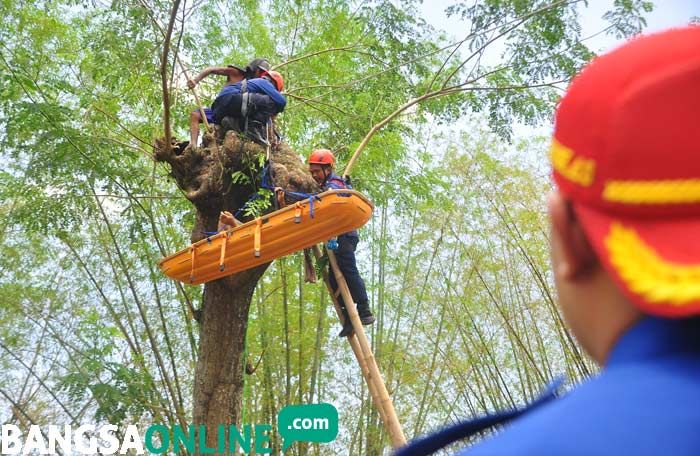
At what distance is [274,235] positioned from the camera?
409 cm

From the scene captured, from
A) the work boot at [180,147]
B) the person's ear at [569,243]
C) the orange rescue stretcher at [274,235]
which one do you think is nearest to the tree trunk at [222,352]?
the orange rescue stretcher at [274,235]

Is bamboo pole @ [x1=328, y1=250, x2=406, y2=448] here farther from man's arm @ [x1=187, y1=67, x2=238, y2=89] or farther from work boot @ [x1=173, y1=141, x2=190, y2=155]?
man's arm @ [x1=187, y1=67, x2=238, y2=89]

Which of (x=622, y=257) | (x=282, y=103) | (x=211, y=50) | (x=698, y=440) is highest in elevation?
(x=211, y=50)

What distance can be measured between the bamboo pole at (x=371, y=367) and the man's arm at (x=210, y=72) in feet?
4.21

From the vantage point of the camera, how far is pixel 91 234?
7.84 m

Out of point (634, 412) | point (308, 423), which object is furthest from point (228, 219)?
point (634, 412)

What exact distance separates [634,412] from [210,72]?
4729 mm

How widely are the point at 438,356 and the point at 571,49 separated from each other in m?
3.85

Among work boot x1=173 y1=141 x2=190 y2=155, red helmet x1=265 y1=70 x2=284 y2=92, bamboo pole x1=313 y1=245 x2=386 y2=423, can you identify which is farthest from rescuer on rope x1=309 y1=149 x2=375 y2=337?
work boot x1=173 y1=141 x2=190 y2=155

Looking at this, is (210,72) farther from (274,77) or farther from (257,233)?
(257,233)

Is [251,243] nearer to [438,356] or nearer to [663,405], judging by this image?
[663,405]

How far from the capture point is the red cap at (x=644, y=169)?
0.47m

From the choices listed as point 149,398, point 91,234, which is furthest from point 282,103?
point 91,234

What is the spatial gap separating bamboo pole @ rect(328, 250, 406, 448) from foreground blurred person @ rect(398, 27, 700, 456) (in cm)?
364
